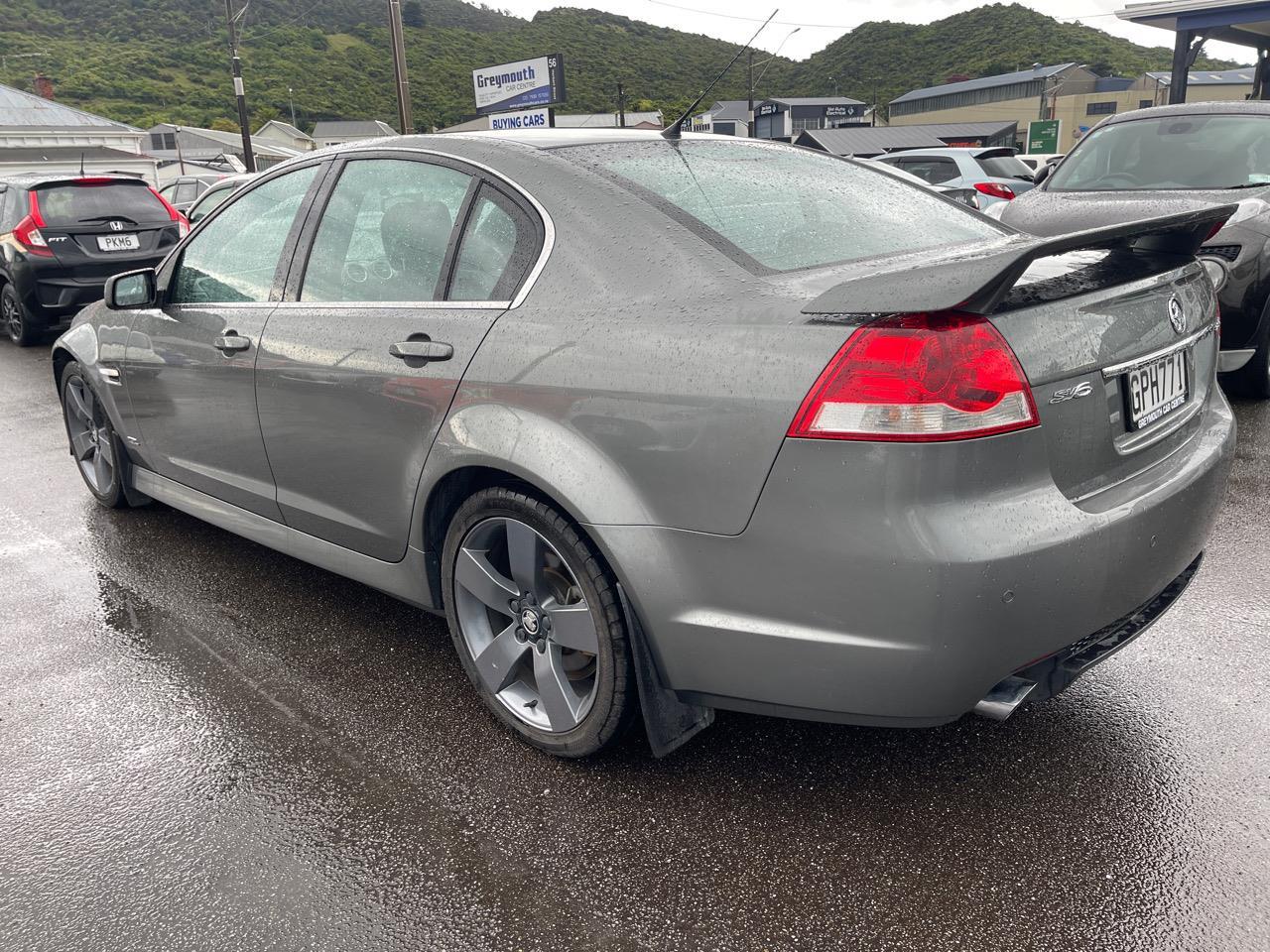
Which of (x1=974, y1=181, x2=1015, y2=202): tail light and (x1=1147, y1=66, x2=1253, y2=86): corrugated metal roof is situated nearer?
(x1=974, y1=181, x2=1015, y2=202): tail light

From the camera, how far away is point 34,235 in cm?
962

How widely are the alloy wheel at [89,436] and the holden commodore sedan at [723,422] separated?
68.1 inches

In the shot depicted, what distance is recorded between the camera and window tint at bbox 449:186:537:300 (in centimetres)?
246

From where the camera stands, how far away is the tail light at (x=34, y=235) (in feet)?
31.6

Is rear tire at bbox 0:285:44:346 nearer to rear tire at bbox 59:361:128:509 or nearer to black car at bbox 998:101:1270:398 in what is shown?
rear tire at bbox 59:361:128:509

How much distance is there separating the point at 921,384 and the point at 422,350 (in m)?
1.36

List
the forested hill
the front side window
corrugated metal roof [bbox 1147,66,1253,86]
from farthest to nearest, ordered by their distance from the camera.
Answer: corrugated metal roof [bbox 1147,66,1253,86] → the forested hill → the front side window

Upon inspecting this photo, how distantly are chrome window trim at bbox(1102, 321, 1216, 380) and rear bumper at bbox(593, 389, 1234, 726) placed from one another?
0.25m

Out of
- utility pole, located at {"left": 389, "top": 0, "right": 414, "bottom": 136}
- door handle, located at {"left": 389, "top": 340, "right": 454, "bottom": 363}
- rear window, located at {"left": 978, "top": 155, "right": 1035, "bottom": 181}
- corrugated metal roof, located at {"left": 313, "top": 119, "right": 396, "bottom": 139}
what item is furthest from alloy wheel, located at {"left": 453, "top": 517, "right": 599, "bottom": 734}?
corrugated metal roof, located at {"left": 313, "top": 119, "right": 396, "bottom": 139}

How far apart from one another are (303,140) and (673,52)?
33140 mm

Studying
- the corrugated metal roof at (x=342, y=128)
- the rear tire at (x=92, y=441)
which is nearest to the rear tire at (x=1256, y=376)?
the rear tire at (x=92, y=441)

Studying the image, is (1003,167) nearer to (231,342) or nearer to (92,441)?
(92,441)

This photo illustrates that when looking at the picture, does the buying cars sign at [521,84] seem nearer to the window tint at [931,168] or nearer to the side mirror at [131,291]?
the window tint at [931,168]

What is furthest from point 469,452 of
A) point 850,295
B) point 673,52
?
point 673,52
